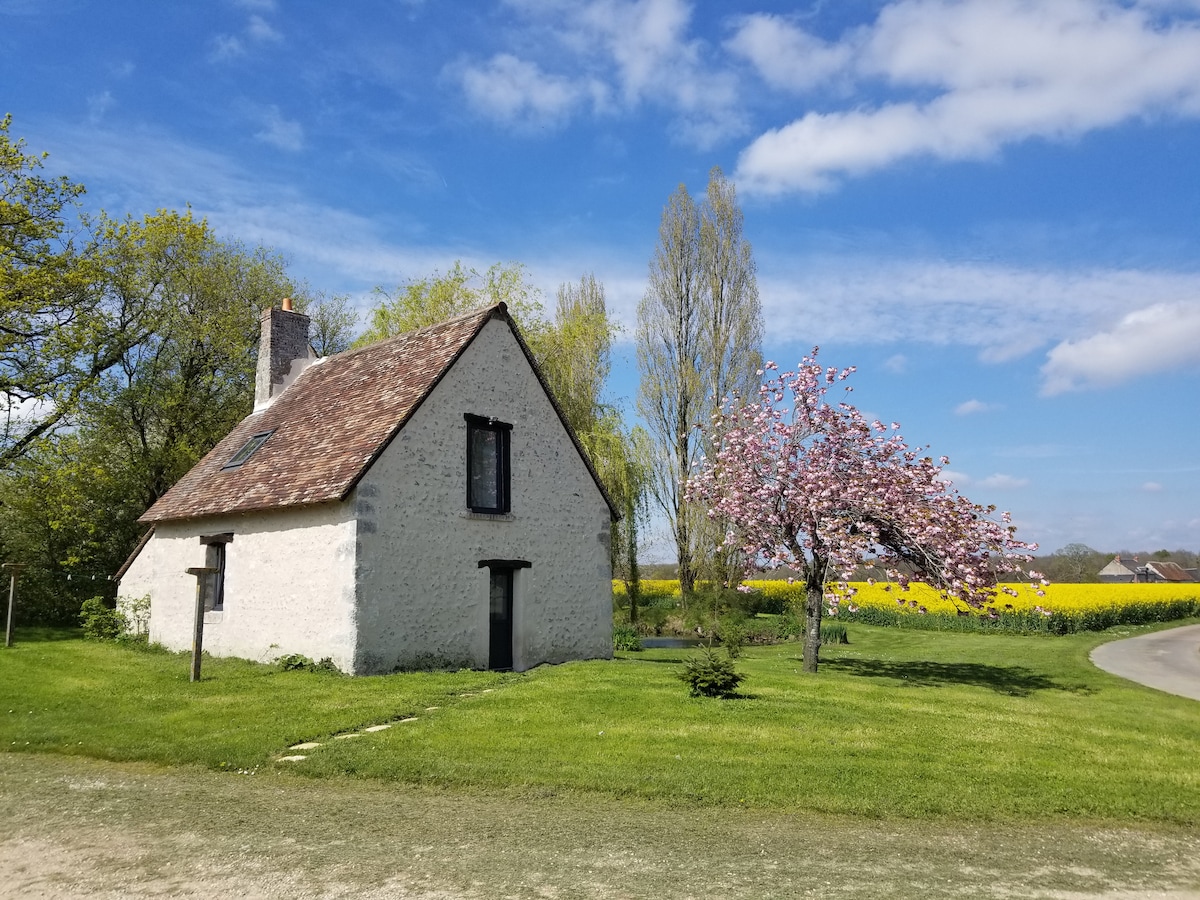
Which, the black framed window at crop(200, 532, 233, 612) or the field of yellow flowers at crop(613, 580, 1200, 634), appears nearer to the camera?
the black framed window at crop(200, 532, 233, 612)

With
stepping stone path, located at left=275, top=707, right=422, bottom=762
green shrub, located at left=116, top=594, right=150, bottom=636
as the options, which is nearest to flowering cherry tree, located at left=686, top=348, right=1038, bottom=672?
stepping stone path, located at left=275, top=707, right=422, bottom=762

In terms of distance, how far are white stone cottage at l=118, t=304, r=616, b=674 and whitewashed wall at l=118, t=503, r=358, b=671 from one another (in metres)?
0.04

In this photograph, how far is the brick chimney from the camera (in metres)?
23.2

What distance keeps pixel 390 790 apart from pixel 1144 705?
49.0 ft

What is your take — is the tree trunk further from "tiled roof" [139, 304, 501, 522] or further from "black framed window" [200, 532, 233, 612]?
"black framed window" [200, 532, 233, 612]

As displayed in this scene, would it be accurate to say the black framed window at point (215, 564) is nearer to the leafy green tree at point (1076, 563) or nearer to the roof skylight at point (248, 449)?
the roof skylight at point (248, 449)

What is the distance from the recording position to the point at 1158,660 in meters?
24.5

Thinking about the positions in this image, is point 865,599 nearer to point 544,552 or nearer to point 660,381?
point 660,381

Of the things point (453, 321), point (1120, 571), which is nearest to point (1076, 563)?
point (1120, 571)

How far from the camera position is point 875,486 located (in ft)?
61.1

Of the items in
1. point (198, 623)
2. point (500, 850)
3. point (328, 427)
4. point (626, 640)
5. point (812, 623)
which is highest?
point (328, 427)

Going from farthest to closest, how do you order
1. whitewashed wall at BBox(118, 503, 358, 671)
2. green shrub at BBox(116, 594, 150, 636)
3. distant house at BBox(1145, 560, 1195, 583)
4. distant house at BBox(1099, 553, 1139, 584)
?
distant house at BBox(1099, 553, 1139, 584)
distant house at BBox(1145, 560, 1195, 583)
green shrub at BBox(116, 594, 150, 636)
whitewashed wall at BBox(118, 503, 358, 671)

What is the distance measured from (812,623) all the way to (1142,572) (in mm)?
70379

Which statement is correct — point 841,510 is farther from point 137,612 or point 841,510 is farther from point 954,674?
point 137,612
